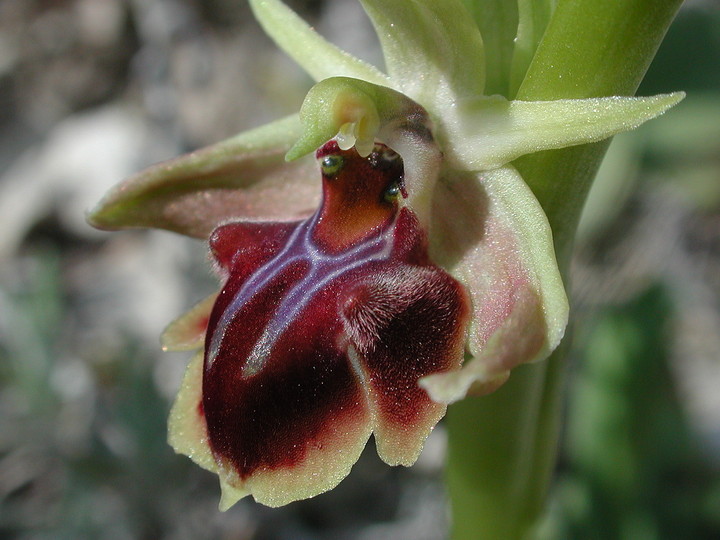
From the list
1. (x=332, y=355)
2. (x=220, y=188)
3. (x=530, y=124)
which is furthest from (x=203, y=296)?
(x=530, y=124)

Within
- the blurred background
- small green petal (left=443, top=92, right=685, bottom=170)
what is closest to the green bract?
small green petal (left=443, top=92, right=685, bottom=170)

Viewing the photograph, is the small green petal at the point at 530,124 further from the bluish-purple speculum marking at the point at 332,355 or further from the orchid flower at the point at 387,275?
the bluish-purple speculum marking at the point at 332,355

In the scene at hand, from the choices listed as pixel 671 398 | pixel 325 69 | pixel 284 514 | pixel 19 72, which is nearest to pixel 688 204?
pixel 671 398

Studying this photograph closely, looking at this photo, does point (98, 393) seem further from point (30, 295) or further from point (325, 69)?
point (325, 69)

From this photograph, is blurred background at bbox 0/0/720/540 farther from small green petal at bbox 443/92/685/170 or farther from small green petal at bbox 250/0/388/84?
small green petal at bbox 443/92/685/170

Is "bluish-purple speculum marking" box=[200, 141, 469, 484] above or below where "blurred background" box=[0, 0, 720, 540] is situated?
above
